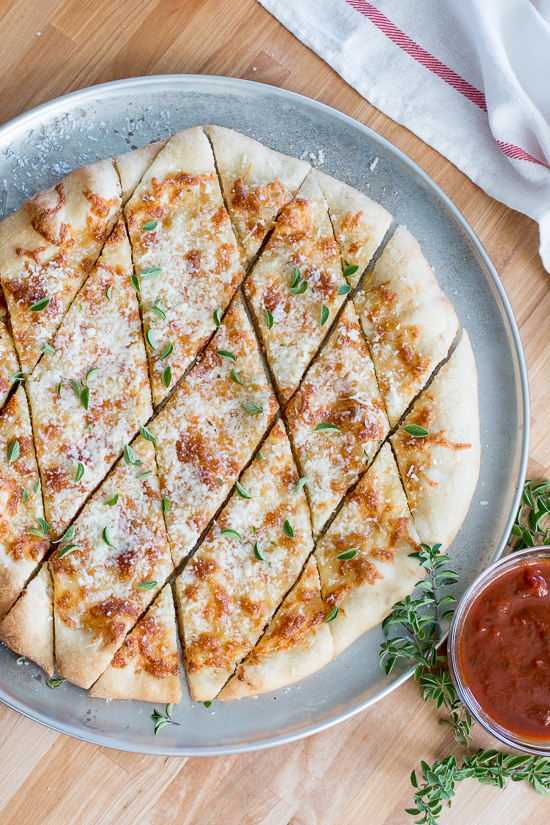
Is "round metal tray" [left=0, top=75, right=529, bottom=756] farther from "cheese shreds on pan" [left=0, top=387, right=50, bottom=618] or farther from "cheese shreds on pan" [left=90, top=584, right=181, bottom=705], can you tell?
"cheese shreds on pan" [left=0, top=387, right=50, bottom=618]

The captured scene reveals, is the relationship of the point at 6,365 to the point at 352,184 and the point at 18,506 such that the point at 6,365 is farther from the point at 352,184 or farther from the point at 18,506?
the point at 352,184

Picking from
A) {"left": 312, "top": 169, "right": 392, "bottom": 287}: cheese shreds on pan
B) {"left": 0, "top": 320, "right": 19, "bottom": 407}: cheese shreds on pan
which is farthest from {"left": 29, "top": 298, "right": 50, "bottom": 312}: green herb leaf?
{"left": 312, "top": 169, "right": 392, "bottom": 287}: cheese shreds on pan

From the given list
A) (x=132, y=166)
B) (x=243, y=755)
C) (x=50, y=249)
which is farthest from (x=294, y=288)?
(x=243, y=755)

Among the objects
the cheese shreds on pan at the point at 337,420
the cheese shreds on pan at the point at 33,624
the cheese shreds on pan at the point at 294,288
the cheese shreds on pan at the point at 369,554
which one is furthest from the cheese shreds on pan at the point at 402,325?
the cheese shreds on pan at the point at 33,624

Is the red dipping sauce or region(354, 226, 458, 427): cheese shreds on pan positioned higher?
region(354, 226, 458, 427): cheese shreds on pan

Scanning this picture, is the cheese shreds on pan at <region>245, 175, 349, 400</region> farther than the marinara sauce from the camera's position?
Yes

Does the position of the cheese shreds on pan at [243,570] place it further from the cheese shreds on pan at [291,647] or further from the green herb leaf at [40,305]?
the green herb leaf at [40,305]
